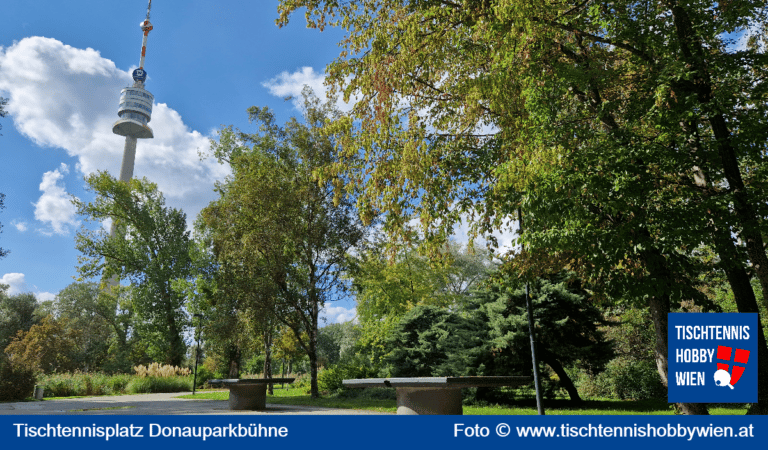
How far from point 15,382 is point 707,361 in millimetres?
22645

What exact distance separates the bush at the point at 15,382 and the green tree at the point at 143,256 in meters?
20.3

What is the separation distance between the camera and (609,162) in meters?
8.65

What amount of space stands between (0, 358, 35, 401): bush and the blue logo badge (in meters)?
22.1

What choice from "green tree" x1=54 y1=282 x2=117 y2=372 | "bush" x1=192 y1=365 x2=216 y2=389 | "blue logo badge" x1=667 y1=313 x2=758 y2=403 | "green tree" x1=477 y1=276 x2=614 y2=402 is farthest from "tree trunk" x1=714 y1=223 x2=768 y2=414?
"green tree" x1=54 y1=282 x2=117 y2=372

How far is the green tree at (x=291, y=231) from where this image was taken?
844 inches

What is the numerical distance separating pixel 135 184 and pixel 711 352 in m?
44.5

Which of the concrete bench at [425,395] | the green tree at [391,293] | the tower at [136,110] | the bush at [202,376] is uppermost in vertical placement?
the tower at [136,110]

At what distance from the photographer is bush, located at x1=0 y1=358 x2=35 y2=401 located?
18797 millimetres

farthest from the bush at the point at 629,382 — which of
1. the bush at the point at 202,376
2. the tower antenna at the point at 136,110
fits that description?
the tower antenna at the point at 136,110

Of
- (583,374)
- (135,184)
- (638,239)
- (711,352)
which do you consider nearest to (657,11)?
(638,239)

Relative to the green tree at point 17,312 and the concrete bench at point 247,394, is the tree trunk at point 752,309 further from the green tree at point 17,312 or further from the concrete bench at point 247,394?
the green tree at point 17,312

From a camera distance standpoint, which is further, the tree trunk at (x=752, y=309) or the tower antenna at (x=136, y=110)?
the tower antenna at (x=136, y=110)

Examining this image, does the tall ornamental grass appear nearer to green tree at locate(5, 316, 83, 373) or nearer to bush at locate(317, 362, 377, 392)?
bush at locate(317, 362, 377, 392)
